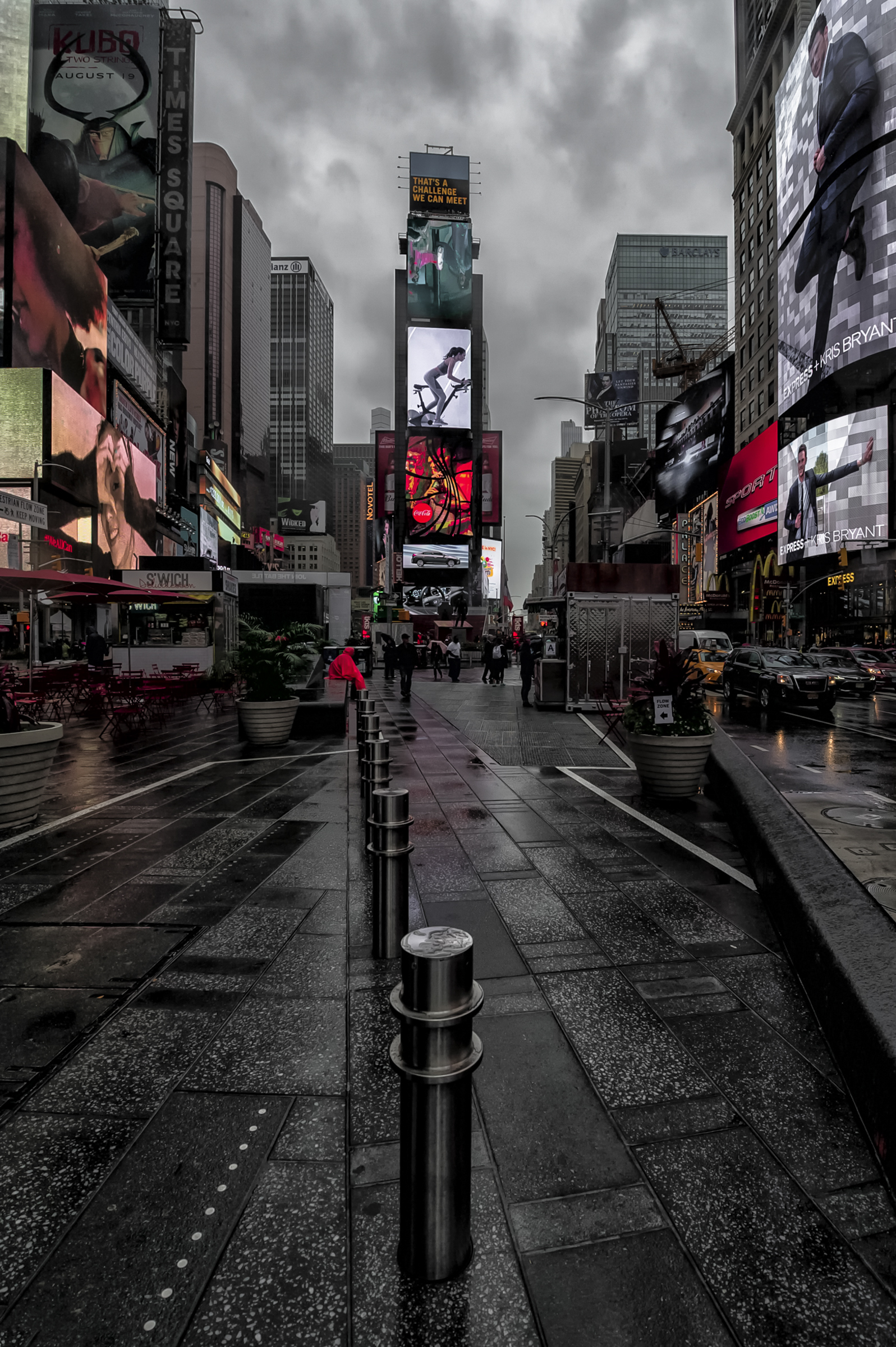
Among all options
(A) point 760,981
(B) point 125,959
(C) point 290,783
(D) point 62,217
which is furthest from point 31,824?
(D) point 62,217

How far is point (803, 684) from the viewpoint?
57.5 feet

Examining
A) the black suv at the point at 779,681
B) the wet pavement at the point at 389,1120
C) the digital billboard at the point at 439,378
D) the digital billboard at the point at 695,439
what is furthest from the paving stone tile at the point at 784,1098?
the digital billboard at the point at 439,378

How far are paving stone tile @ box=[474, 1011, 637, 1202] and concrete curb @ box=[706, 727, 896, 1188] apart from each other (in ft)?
2.83

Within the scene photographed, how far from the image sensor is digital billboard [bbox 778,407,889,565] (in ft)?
134

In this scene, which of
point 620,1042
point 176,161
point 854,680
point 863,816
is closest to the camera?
point 620,1042

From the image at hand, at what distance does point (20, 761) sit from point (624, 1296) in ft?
18.8

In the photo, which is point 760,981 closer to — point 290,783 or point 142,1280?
point 142,1280

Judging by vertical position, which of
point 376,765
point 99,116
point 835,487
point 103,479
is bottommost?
point 376,765

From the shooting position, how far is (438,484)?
77.9m

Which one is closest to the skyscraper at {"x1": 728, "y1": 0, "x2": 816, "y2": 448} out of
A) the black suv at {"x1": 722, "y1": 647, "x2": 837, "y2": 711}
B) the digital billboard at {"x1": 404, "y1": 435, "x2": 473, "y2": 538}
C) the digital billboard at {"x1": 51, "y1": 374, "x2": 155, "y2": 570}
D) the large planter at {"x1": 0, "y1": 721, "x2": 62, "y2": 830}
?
the digital billboard at {"x1": 404, "y1": 435, "x2": 473, "y2": 538}

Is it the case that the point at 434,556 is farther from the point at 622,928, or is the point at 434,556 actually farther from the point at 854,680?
the point at 622,928

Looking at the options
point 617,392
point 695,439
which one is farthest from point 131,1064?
point 695,439

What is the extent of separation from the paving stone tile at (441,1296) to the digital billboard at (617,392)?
48.4m

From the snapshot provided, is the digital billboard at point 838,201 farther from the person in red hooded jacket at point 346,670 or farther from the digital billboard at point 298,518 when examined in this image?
the digital billboard at point 298,518
